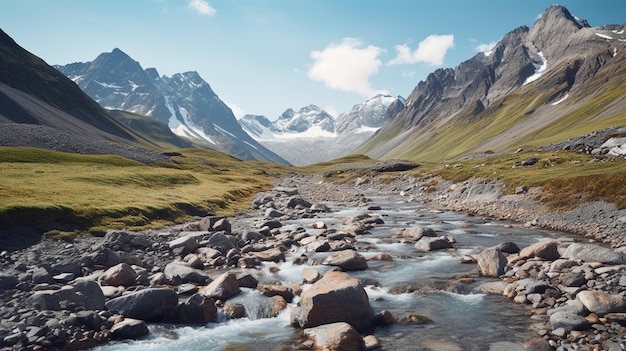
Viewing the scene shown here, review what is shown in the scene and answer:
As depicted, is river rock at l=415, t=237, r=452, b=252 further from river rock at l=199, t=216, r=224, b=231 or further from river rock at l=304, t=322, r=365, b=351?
river rock at l=199, t=216, r=224, b=231

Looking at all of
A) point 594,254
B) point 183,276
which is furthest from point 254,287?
point 594,254

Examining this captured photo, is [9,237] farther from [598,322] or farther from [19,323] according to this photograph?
[598,322]

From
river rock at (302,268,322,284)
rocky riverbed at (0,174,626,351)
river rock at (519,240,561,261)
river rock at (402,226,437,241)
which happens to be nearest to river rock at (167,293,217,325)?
rocky riverbed at (0,174,626,351)

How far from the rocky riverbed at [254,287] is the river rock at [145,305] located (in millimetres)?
48

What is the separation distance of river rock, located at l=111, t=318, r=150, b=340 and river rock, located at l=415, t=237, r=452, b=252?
22888 mm

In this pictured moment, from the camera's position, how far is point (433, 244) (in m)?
32.1

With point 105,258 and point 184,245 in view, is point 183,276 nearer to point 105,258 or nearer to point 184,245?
point 105,258

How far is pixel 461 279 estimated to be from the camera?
77.0ft

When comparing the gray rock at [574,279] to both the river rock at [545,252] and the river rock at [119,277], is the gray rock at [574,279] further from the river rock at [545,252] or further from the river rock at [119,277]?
the river rock at [119,277]

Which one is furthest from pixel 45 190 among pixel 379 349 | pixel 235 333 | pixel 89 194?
pixel 379 349

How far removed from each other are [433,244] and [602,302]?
624 inches

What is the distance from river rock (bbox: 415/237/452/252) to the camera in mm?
31953

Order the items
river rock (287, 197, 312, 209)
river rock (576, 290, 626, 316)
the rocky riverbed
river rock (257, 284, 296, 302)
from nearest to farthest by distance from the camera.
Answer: the rocky riverbed
river rock (576, 290, 626, 316)
river rock (257, 284, 296, 302)
river rock (287, 197, 312, 209)

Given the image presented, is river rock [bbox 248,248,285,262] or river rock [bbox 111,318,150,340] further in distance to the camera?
river rock [bbox 248,248,285,262]
